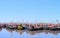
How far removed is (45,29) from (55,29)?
1874 millimetres

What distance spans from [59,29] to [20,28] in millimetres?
5838

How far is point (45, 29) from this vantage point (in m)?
24.2

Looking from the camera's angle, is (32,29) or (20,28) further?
(20,28)

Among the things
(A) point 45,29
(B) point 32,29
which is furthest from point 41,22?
(B) point 32,29

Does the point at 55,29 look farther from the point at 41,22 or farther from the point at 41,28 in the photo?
the point at 41,22

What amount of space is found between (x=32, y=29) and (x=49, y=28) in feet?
9.86

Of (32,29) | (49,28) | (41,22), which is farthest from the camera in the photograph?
Answer: (41,22)

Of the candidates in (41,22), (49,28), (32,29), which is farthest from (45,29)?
(41,22)

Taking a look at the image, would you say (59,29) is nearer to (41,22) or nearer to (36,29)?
(36,29)

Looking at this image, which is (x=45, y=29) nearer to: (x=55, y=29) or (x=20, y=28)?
(x=55, y=29)

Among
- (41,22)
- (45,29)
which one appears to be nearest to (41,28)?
(45,29)

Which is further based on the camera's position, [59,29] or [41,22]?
[41,22]

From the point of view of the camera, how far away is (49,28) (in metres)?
23.8

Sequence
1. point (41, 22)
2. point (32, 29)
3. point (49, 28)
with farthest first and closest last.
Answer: point (41, 22) → point (49, 28) → point (32, 29)
